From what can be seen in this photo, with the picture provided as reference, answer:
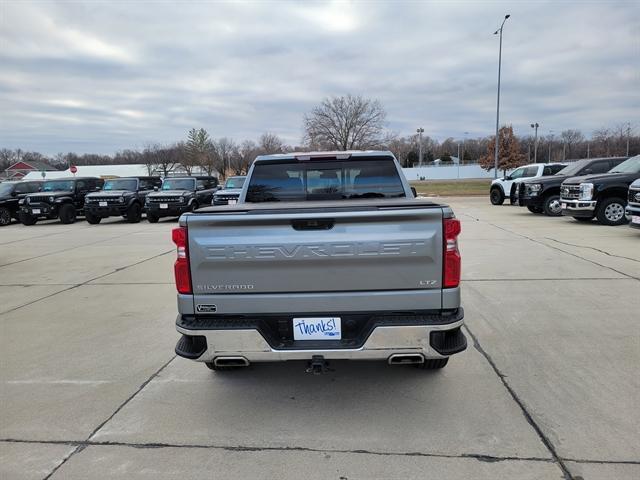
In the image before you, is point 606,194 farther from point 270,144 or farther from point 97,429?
point 270,144

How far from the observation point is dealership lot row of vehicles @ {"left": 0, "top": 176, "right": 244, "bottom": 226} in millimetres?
18375

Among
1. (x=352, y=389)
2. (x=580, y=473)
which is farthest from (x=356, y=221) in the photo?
(x=580, y=473)

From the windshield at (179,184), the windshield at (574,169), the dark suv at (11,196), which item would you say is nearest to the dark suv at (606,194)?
the windshield at (574,169)

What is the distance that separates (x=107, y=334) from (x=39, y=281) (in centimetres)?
387

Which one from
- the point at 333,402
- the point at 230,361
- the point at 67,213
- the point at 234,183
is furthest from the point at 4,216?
the point at 333,402

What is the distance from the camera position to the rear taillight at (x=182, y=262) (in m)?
3.25

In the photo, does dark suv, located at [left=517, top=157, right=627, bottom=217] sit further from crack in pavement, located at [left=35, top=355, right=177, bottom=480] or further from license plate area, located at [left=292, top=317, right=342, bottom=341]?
crack in pavement, located at [left=35, top=355, right=177, bottom=480]

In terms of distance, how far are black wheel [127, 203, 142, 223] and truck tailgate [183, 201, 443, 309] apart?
17.0 m

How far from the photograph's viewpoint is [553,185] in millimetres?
16453

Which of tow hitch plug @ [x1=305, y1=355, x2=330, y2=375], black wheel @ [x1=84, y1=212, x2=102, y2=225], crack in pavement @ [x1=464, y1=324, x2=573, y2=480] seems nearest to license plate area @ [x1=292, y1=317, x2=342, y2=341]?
tow hitch plug @ [x1=305, y1=355, x2=330, y2=375]

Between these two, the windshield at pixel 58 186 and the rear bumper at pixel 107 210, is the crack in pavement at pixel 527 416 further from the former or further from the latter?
the windshield at pixel 58 186

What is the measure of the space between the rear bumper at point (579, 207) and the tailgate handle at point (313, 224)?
1276 cm

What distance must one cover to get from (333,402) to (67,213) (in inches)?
741

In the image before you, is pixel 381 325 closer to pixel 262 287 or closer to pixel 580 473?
pixel 262 287
